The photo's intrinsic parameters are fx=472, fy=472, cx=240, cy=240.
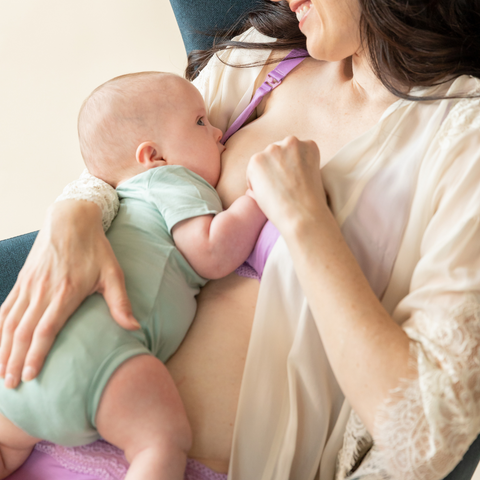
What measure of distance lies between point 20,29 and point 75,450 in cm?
238

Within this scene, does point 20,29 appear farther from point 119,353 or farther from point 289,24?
point 119,353

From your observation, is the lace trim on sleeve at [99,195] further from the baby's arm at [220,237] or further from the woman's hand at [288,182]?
the woman's hand at [288,182]

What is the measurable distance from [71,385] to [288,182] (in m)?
0.58

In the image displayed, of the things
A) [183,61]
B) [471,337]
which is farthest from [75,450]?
[183,61]

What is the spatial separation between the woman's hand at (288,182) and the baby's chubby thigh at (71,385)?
395 millimetres

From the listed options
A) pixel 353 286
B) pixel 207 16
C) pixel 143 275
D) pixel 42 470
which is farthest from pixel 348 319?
pixel 207 16

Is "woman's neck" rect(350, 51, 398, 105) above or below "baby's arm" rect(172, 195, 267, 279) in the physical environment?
above

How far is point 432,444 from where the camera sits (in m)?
0.80

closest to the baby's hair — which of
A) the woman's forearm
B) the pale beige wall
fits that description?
the woman's forearm

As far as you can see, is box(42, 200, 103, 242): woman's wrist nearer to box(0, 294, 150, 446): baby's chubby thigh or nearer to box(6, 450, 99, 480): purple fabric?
box(0, 294, 150, 446): baby's chubby thigh

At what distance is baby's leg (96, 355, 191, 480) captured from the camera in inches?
32.4

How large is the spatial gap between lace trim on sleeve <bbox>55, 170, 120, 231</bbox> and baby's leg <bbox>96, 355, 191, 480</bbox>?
40 centimetres

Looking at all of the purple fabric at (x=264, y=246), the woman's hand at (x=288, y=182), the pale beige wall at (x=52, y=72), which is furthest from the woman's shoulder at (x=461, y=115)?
the pale beige wall at (x=52, y=72)

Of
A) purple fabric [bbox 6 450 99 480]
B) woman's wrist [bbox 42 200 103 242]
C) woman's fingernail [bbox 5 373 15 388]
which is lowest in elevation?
purple fabric [bbox 6 450 99 480]
